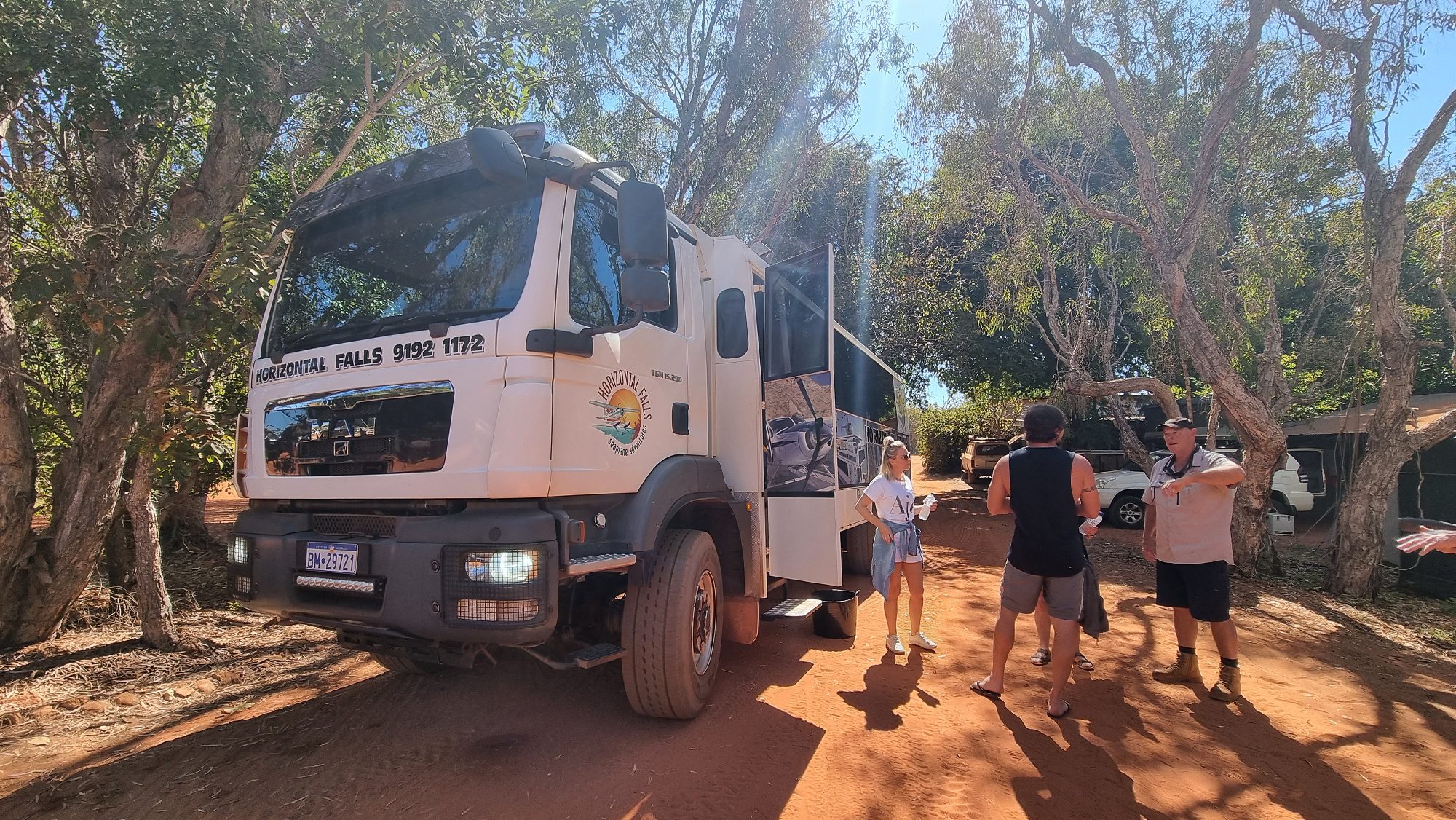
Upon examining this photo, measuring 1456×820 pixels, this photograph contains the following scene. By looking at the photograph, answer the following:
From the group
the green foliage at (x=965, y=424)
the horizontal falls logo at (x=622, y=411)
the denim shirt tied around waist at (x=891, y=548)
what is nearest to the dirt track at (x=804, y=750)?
the denim shirt tied around waist at (x=891, y=548)

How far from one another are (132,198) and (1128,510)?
14518 millimetres

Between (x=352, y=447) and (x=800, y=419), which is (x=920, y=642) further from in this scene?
(x=352, y=447)

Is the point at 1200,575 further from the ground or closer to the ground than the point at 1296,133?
closer to the ground

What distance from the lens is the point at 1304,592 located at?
24.8ft

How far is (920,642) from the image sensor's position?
5.27 m

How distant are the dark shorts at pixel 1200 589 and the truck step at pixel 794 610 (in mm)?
2247

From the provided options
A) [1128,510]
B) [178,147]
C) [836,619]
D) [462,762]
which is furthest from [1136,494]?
[178,147]

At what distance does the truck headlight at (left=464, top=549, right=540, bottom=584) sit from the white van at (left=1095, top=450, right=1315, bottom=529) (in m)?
12.2

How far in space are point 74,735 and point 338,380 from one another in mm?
2616

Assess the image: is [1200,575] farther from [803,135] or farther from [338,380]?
[803,135]

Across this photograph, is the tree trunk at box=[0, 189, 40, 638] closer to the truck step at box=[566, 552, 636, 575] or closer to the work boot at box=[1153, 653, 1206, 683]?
the truck step at box=[566, 552, 636, 575]

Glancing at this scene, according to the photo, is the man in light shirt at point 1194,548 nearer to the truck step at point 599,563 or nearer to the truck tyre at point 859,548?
the truck step at point 599,563

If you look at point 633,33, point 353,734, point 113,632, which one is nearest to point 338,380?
point 353,734

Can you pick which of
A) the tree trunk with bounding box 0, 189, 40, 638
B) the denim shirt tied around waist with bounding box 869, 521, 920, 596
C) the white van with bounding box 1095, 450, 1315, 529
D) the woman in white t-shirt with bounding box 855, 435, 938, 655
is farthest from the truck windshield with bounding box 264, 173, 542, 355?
the white van with bounding box 1095, 450, 1315, 529
